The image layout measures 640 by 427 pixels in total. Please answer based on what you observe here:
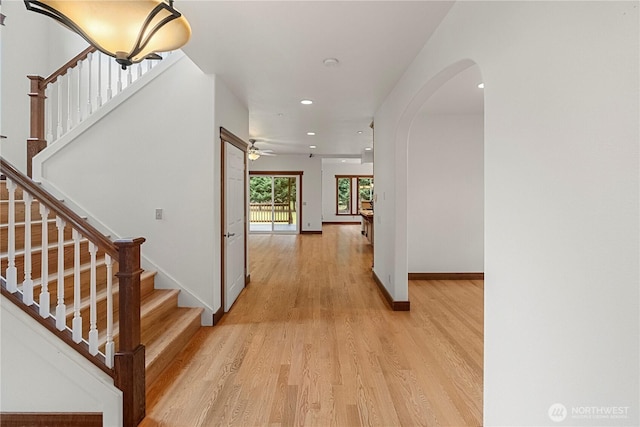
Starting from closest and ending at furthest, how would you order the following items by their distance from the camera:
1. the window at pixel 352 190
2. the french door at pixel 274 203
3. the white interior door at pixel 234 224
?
the white interior door at pixel 234 224
the french door at pixel 274 203
the window at pixel 352 190

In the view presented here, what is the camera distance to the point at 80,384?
1959mm

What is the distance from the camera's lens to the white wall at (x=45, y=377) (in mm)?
1899

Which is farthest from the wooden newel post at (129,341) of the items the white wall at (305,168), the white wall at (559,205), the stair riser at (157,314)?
the white wall at (305,168)

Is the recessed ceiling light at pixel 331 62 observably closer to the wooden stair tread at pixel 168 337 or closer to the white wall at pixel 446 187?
the white wall at pixel 446 187

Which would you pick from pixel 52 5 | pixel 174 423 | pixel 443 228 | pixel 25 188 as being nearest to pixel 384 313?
pixel 443 228

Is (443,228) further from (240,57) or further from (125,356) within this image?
(125,356)

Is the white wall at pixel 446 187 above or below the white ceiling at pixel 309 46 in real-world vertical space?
below

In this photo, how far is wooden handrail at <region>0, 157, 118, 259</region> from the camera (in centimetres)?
187

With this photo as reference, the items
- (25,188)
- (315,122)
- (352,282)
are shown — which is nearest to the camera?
(25,188)

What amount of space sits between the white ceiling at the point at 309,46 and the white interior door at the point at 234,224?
2.88ft

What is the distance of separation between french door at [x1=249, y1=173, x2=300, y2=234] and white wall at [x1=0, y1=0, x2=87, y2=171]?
6869 millimetres

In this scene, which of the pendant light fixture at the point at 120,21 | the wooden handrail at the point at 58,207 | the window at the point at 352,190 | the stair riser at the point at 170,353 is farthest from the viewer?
the window at the point at 352,190

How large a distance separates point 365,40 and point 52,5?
208cm

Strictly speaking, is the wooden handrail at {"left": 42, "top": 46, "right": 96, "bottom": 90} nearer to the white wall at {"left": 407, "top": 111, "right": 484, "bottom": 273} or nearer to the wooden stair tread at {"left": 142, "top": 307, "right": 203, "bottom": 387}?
Answer: the wooden stair tread at {"left": 142, "top": 307, "right": 203, "bottom": 387}
